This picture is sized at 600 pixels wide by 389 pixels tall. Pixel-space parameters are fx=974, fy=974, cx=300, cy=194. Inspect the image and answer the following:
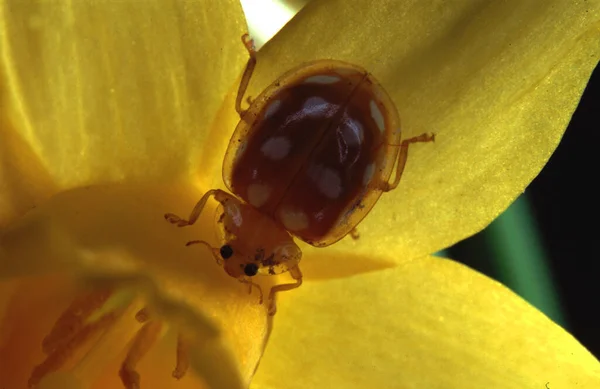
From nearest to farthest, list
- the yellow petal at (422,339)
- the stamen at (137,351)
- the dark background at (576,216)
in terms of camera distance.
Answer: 1. the stamen at (137,351)
2. the yellow petal at (422,339)
3. the dark background at (576,216)

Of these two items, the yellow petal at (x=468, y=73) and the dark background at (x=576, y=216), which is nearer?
the yellow petal at (x=468, y=73)

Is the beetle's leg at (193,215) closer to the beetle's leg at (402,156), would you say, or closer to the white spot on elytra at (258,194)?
the white spot on elytra at (258,194)

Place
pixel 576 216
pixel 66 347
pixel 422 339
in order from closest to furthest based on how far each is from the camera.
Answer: pixel 66 347
pixel 422 339
pixel 576 216

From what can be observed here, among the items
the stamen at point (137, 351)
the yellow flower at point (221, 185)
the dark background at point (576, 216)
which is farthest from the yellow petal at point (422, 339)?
the dark background at point (576, 216)

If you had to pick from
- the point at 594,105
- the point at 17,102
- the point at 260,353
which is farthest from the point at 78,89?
the point at 594,105

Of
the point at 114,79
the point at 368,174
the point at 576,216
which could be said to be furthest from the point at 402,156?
the point at 576,216

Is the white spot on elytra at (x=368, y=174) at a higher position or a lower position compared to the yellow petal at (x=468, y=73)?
lower

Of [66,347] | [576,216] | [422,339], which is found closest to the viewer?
[66,347]

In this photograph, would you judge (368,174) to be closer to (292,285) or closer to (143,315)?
(292,285)
